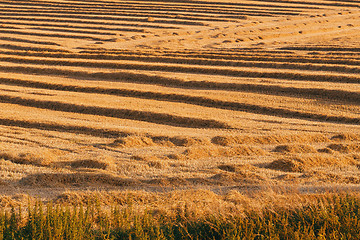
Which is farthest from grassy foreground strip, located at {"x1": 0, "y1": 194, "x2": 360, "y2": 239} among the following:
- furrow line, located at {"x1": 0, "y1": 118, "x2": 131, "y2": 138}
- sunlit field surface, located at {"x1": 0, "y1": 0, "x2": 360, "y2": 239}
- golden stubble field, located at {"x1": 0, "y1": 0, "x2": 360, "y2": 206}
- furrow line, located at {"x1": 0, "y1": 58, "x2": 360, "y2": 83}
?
furrow line, located at {"x1": 0, "y1": 58, "x2": 360, "y2": 83}

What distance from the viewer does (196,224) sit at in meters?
9.42

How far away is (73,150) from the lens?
17016 millimetres

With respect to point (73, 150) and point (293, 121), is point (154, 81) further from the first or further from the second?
point (73, 150)

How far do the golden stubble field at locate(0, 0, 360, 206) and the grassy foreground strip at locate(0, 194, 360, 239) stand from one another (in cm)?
178

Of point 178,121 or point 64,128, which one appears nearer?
point 64,128

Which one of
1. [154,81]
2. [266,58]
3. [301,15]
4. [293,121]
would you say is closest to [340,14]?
[301,15]

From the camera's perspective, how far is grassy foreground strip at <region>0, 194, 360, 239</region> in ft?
28.4

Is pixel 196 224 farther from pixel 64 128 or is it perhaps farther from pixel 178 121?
pixel 178 121

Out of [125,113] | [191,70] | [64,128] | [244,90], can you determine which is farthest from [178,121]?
[191,70]

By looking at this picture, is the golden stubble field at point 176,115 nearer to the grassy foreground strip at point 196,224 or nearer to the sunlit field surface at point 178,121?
the sunlit field surface at point 178,121

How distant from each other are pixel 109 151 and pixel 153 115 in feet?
21.0

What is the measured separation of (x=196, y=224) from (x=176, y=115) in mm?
13548

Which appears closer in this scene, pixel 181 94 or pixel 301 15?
pixel 181 94

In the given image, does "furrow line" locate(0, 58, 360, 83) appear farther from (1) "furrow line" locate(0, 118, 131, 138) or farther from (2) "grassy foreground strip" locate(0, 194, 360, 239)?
(2) "grassy foreground strip" locate(0, 194, 360, 239)
